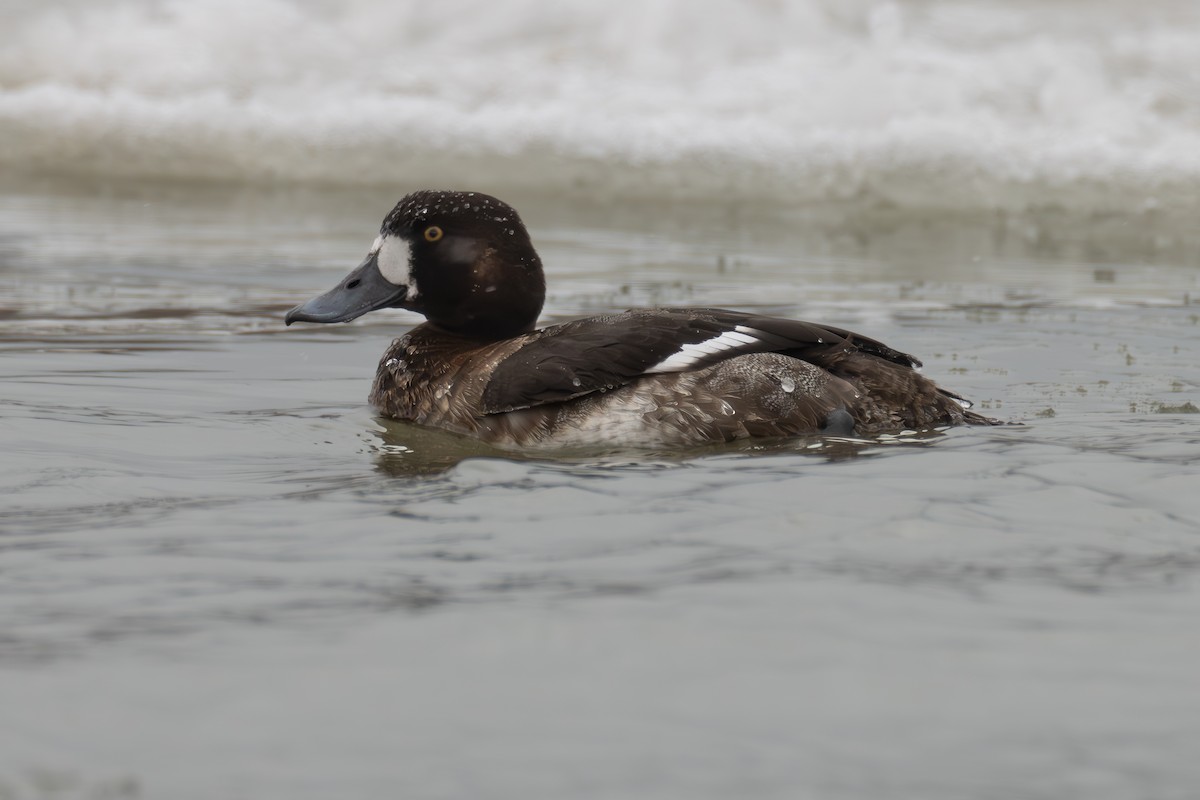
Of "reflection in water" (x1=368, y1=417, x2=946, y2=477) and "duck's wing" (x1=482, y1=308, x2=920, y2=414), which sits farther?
"duck's wing" (x1=482, y1=308, x2=920, y2=414)

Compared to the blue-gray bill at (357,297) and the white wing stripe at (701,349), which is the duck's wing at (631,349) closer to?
the white wing stripe at (701,349)

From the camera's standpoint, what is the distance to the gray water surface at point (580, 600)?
9.11 ft

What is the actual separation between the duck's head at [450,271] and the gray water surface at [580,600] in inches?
18.4

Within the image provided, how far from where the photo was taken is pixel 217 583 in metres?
A: 3.71

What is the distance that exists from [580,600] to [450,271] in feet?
9.85

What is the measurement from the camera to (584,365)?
5.60 metres

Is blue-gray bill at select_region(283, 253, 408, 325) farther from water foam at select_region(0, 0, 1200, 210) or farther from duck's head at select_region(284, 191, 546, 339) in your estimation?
water foam at select_region(0, 0, 1200, 210)

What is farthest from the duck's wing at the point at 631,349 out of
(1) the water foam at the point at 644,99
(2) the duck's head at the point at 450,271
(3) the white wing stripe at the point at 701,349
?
(1) the water foam at the point at 644,99

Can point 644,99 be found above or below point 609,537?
above

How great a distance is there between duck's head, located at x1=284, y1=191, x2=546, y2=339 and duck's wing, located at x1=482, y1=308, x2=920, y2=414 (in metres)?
0.53

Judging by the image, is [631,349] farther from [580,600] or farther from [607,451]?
[580,600]

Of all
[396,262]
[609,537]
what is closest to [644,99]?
[396,262]

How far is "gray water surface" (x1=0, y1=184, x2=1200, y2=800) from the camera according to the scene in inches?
109

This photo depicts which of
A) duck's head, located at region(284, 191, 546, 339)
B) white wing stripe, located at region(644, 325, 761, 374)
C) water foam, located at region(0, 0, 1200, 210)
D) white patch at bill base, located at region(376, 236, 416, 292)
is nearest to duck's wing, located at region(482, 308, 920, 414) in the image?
white wing stripe, located at region(644, 325, 761, 374)
